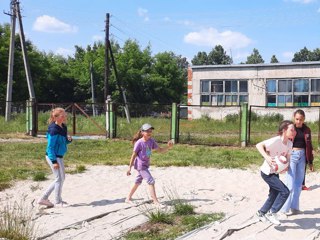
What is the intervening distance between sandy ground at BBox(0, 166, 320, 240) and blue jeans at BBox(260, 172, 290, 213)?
0.22 metres

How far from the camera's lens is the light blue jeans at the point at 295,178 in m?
6.45

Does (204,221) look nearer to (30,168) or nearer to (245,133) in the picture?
(30,168)

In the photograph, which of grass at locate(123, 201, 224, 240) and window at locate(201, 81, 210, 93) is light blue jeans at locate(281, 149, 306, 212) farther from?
window at locate(201, 81, 210, 93)

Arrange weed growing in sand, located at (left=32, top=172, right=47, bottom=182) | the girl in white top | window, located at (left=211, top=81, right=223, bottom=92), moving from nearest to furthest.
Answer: the girl in white top
weed growing in sand, located at (left=32, top=172, right=47, bottom=182)
window, located at (left=211, top=81, right=223, bottom=92)

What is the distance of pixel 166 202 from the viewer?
7383 mm

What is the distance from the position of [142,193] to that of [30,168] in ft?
12.7

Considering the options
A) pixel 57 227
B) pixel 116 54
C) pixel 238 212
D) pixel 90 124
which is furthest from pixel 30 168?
pixel 116 54

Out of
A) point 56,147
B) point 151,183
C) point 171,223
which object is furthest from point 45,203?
point 171,223

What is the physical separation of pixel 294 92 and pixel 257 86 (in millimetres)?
2459

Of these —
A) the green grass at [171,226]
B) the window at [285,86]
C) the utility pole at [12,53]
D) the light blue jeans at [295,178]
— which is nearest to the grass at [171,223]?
the green grass at [171,226]

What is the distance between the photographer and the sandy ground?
5.60 m

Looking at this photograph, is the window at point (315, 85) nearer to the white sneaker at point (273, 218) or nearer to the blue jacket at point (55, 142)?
the blue jacket at point (55, 142)

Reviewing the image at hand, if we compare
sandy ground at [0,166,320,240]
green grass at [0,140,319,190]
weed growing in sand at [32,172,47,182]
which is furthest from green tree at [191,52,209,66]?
weed growing in sand at [32,172,47,182]

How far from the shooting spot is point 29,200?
7641 mm
